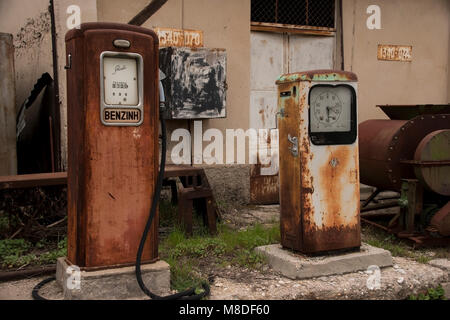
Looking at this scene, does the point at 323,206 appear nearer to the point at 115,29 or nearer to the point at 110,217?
the point at 110,217

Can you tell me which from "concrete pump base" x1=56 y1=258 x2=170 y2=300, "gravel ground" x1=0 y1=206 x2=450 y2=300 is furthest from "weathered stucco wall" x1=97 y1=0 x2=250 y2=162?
"concrete pump base" x1=56 y1=258 x2=170 y2=300

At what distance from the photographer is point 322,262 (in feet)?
14.9

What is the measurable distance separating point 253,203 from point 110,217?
4.06 m

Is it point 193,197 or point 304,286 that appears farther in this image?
point 193,197

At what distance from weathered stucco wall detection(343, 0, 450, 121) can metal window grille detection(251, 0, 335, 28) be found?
0.95ft

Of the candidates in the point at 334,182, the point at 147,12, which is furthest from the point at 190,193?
the point at 147,12

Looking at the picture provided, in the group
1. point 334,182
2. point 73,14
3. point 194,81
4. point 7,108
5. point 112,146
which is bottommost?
point 334,182

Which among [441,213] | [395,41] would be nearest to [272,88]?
[395,41]

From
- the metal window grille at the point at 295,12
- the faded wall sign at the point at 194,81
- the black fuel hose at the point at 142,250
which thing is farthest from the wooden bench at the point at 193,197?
the metal window grille at the point at 295,12

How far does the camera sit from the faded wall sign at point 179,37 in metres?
6.85

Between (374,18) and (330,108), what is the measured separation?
14.6ft

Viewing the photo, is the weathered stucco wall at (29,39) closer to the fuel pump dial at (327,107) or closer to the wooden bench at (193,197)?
the wooden bench at (193,197)

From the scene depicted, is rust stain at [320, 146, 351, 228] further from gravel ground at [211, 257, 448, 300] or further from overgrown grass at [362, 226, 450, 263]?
overgrown grass at [362, 226, 450, 263]

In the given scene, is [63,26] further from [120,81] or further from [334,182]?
[334,182]
